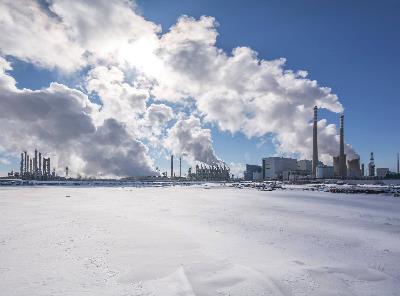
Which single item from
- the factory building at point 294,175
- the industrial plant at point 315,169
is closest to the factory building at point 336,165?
the industrial plant at point 315,169

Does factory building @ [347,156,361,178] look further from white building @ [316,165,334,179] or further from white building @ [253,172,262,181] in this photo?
white building @ [253,172,262,181]

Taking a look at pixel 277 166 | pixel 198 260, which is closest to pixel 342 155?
pixel 277 166

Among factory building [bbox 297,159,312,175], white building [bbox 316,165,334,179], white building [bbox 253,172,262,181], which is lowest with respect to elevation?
white building [bbox 253,172,262,181]

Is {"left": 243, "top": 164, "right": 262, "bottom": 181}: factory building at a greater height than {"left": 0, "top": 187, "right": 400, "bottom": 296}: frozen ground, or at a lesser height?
greater

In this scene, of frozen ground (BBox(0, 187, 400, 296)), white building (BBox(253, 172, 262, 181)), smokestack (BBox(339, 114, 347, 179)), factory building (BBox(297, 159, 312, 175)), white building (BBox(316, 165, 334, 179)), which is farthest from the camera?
white building (BBox(253, 172, 262, 181))

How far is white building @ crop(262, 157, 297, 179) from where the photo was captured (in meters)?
129

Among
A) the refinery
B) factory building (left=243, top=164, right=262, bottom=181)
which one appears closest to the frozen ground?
the refinery

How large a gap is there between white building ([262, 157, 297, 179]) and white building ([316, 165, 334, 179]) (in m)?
21.5

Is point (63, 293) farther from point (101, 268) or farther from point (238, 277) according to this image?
point (238, 277)

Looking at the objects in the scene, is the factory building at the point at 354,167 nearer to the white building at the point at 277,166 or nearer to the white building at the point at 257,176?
the white building at the point at 277,166

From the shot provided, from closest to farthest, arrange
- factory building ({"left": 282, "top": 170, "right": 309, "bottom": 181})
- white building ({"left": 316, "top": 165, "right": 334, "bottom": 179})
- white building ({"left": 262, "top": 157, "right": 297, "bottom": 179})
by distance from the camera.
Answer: white building ({"left": 316, "top": 165, "right": 334, "bottom": 179}) → factory building ({"left": 282, "top": 170, "right": 309, "bottom": 181}) → white building ({"left": 262, "top": 157, "right": 297, "bottom": 179})

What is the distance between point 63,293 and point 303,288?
16.2ft

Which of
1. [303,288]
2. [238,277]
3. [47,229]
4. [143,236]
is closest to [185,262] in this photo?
[238,277]

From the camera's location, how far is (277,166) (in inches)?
5079
